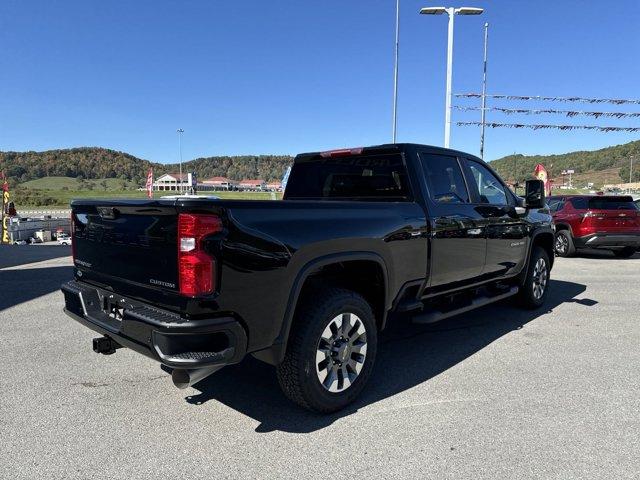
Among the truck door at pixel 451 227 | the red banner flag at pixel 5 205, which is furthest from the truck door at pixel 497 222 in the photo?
the red banner flag at pixel 5 205

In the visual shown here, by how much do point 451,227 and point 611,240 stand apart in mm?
9172

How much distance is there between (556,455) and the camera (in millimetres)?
2758

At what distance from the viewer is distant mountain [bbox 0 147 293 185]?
11134 centimetres

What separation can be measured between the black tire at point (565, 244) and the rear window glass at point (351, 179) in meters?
9.12

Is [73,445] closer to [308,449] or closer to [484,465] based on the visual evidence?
[308,449]

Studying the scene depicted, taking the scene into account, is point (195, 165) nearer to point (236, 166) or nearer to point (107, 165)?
point (236, 166)

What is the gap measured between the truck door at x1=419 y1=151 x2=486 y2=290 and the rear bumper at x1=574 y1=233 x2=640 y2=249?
8.24 meters

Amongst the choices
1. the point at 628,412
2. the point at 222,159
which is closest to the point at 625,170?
the point at 222,159

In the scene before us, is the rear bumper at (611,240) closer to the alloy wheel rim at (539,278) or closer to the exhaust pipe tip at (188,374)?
the alloy wheel rim at (539,278)

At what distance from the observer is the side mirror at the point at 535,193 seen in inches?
214

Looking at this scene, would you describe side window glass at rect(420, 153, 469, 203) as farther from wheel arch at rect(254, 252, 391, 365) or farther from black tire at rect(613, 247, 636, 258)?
black tire at rect(613, 247, 636, 258)

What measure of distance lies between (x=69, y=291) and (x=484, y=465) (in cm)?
303

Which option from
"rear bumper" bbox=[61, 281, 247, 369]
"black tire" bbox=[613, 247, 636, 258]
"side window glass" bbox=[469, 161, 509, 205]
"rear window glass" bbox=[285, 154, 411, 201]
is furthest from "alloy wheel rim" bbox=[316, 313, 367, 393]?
"black tire" bbox=[613, 247, 636, 258]

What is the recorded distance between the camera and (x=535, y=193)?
5.44m
